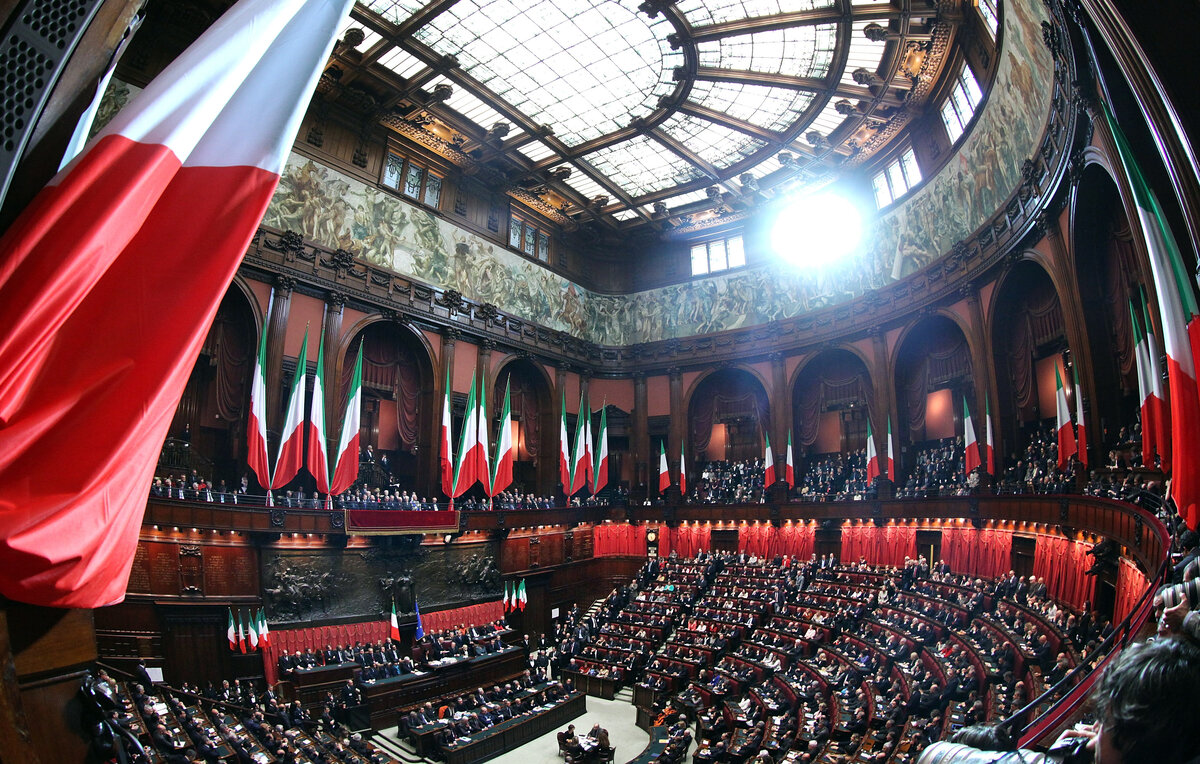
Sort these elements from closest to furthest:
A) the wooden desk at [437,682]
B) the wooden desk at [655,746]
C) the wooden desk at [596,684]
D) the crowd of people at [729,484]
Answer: the wooden desk at [655,746], the wooden desk at [437,682], the wooden desk at [596,684], the crowd of people at [729,484]

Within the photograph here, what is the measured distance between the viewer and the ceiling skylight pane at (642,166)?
26109 mm

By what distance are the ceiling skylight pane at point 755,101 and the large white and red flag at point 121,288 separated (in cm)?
2193

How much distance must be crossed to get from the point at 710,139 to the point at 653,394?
1272 centimetres

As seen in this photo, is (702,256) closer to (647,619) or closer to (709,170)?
(709,170)

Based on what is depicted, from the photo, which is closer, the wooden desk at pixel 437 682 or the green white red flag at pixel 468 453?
the wooden desk at pixel 437 682

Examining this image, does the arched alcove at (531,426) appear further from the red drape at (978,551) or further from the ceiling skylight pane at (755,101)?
the red drape at (978,551)

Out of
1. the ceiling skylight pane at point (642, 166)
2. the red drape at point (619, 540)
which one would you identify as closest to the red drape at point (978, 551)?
the red drape at point (619, 540)

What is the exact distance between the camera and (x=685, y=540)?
27.8 m

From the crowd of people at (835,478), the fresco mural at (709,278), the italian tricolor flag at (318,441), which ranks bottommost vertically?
the crowd of people at (835,478)

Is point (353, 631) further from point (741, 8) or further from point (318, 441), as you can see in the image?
point (741, 8)

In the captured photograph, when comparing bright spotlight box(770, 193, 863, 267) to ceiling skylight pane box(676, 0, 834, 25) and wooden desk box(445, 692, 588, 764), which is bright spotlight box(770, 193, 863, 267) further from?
wooden desk box(445, 692, 588, 764)

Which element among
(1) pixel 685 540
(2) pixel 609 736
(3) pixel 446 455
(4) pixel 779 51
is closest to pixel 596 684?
(2) pixel 609 736

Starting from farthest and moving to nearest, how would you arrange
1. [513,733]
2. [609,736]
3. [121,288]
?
[609,736] → [513,733] → [121,288]

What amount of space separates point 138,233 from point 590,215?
2920 centimetres
